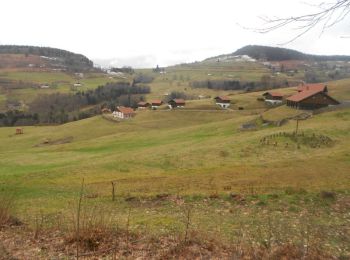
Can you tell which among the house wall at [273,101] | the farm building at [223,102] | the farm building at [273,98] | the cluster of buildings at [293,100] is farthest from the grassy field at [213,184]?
the farm building at [223,102]

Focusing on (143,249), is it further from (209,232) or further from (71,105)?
(71,105)

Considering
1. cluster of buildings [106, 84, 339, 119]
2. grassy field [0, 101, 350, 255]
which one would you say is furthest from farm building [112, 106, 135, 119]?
grassy field [0, 101, 350, 255]

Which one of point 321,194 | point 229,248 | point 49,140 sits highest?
point 229,248

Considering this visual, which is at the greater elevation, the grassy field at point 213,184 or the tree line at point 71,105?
the grassy field at point 213,184

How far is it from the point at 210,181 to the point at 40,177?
16365mm

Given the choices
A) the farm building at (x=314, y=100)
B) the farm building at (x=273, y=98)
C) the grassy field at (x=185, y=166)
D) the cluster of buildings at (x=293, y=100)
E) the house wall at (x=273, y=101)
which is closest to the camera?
A: the grassy field at (x=185, y=166)

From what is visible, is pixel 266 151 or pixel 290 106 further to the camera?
pixel 290 106

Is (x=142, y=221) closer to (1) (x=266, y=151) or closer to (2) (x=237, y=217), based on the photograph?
(2) (x=237, y=217)

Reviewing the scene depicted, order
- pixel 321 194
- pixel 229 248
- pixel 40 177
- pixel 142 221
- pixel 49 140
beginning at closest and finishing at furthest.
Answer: pixel 229 248 → pixel 142 221 → pixel 321 194 → pixel 40 177 → pixel 49 140

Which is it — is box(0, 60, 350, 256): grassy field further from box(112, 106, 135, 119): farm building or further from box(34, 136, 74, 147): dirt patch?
box(112, 106, 135, 119): farm building

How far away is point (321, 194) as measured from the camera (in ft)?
60.0

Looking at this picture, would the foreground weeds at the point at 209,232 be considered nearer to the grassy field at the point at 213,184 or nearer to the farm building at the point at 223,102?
the grassy field at the point at 213,184

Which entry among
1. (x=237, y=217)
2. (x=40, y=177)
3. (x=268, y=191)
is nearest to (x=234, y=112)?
(x=40, y=177)

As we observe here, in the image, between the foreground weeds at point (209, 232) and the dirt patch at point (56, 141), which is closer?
the foreground weeds at point (209, 232)
